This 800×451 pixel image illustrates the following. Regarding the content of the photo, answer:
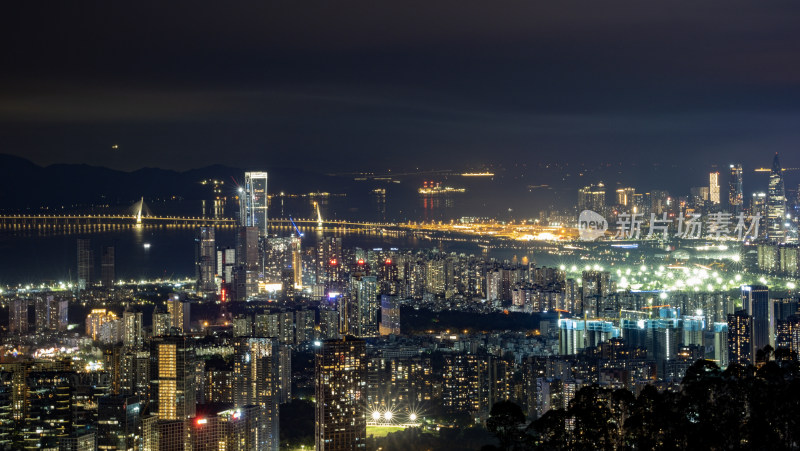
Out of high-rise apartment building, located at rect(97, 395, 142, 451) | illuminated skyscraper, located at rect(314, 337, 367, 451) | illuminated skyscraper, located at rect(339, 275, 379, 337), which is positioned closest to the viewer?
high-rise apartment building, located at rect(97, 395, 142, 451)

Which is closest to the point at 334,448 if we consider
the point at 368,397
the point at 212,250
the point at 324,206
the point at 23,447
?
the point at 368,397

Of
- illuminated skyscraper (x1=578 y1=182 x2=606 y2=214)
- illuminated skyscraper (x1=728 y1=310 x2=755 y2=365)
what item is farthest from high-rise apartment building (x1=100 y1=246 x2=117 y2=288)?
illuminated skyscraper (x1=728 y1=310 x2=755 y2=365)

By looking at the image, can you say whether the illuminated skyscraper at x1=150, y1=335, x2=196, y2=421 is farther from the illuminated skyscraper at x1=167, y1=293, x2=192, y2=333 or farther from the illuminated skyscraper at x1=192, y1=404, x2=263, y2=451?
the illuminated skyscraper at x1=167, y1=293, x2=192, y2=333

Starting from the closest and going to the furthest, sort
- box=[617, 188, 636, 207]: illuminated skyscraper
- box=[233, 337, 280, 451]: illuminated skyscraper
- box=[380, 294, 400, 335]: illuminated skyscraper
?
box=[233, 337, 280, 451]: illuminated skyscraper → box=[380, 294, 400, 335]: illuminated skyscraper → box=[617, 188, 636, 207]: illuminated skyscraper

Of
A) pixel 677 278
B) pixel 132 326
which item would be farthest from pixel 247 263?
pixel 677 278

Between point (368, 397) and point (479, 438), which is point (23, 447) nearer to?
point (368, 397)

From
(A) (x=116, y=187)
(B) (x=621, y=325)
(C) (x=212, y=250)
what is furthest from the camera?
(A) (x=116, y=187)

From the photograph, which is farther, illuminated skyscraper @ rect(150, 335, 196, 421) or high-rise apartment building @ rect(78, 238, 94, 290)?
high-rise apartment building @ rect(78, 238, 94, 290)
